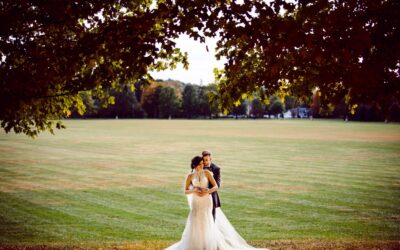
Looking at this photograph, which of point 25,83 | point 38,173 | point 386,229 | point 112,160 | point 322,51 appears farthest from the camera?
point 112,160

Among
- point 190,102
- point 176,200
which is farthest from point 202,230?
point 190,102

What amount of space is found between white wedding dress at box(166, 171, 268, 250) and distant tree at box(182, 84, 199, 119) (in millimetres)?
160442

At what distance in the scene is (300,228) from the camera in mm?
13539

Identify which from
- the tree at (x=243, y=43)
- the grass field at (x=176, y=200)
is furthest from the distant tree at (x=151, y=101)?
the tree at (x=243, y=43)

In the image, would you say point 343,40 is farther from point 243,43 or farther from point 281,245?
point 281,245

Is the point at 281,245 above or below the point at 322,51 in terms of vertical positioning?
below

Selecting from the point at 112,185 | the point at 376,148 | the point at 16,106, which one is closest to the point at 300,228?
the point at 16,106

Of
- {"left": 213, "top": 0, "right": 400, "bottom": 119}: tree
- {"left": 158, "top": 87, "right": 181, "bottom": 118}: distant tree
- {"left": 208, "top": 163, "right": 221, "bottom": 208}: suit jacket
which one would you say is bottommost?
{"left": 208, "top": 163, "right": 221, "bottom": 208}: suit jacket

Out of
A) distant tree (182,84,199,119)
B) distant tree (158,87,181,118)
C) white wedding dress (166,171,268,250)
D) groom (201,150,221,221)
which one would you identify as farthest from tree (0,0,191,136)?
distant tree (182,84,199,119)

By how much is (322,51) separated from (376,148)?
37850 mm

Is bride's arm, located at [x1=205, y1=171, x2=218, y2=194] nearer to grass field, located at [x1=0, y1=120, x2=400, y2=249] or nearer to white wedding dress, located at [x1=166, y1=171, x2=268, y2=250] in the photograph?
white wedding dress, located at [x1=166, y1=171, x2=268, y2=250]

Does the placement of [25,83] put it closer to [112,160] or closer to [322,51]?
[322,51]

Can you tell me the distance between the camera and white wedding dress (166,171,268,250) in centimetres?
1023

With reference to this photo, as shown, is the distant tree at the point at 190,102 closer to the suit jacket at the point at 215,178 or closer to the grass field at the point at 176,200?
the grass field at the point at 176,200
